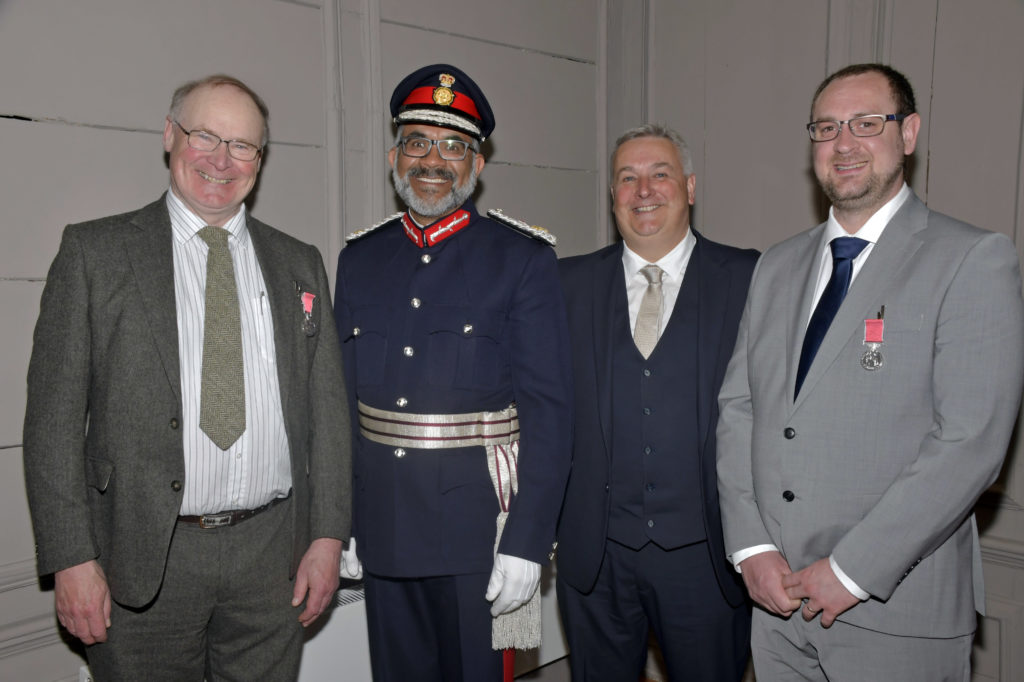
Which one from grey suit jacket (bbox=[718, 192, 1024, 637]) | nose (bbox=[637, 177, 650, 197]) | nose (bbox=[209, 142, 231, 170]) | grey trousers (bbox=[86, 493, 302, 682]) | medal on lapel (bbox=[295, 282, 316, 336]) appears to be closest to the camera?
grey suit jacket (bbox=[718, 192, 1024, 637])

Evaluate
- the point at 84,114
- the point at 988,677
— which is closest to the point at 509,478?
the point at 84,114

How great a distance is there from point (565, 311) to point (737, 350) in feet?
1.50

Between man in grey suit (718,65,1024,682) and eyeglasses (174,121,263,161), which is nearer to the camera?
man in grey suit (718,65,1024,682)

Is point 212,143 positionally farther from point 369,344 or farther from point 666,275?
point 666,275

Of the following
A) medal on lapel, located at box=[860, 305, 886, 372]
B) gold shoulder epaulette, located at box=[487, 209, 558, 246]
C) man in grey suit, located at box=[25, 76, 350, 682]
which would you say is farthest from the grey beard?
medal on lapel, located at box=[860, 305, 886, 372]

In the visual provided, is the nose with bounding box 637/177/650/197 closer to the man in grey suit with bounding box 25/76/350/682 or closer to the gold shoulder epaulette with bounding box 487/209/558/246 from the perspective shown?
the gold shoulder epaulette with bounding box 487/209/558/246

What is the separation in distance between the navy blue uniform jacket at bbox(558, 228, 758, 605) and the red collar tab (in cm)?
40

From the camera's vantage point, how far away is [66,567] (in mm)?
1646

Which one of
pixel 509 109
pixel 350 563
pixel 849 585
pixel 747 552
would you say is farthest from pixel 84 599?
pixel 509 109

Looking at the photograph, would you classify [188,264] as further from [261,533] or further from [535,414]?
[535,414]

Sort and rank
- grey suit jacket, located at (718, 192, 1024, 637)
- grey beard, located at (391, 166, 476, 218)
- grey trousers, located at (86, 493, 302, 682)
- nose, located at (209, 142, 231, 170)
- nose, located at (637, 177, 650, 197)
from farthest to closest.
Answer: nose, located at (637, 177, 650, 197) < grey beard, located at (391, 166, 476, 218) < nose, located at (209, 142, 231, 170) < grey trousers, located at (86, 493, 302, 682) < grey suit jacket, located at (718, 192, 1024, 637)

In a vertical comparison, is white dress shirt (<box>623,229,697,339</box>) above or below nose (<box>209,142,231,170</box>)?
below

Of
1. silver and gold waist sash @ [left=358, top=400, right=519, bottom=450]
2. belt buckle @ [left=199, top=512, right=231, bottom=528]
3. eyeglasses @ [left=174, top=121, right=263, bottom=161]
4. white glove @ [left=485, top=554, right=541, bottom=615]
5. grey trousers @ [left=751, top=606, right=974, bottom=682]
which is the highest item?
eyeglasses @ [left=174, top=121, right=263, bottom=161]

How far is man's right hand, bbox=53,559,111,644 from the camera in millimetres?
1663
